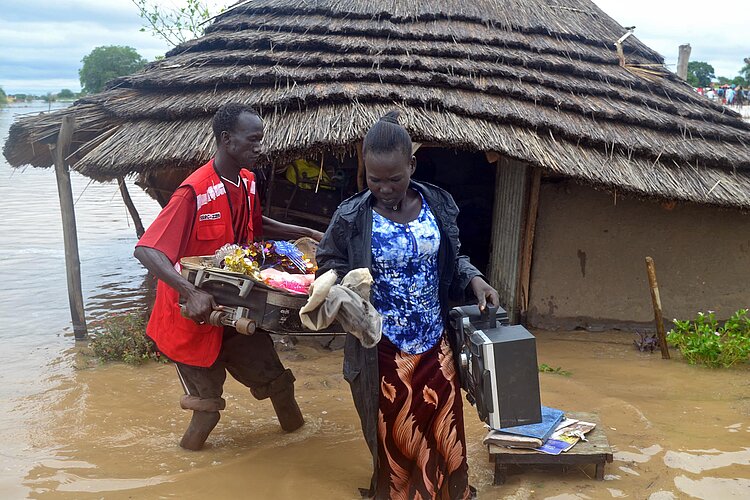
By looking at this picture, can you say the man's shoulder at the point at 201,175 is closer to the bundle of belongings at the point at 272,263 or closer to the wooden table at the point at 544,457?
the bundle of belongings at the point at 272,263

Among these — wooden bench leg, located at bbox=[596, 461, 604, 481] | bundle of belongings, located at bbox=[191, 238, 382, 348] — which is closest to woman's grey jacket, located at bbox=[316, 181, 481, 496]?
bundle of belongings, located at bbox=[191, 238, 382, 348]

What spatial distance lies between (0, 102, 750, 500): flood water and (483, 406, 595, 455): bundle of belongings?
193mm

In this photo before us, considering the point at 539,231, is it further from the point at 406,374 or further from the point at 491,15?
the point at 406,374

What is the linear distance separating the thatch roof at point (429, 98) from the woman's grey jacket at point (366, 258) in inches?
99.6

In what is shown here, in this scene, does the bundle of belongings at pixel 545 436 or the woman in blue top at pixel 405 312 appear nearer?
the woman in blue top at pixel 405 312

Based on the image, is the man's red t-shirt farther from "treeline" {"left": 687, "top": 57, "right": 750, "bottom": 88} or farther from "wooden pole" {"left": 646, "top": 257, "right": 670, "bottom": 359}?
"treeline" {"left": 687, "top": 57, "right": 750, "bottom": 88}

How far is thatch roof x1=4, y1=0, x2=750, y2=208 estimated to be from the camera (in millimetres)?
5633

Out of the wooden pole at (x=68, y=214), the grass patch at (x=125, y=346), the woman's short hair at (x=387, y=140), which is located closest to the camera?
the woman's short hair at (x=387, y=140)

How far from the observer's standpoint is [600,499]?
Answer: 3.30 m

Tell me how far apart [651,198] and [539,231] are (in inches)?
40.5

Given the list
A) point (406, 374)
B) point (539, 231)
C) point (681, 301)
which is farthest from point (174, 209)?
point (681, 301)

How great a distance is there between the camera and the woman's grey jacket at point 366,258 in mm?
2801

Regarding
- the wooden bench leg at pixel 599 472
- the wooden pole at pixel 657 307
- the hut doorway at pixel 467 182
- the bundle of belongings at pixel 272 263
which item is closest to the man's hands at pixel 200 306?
the bundle of belongings at pixel 272 263

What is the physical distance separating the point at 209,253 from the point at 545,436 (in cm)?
193
